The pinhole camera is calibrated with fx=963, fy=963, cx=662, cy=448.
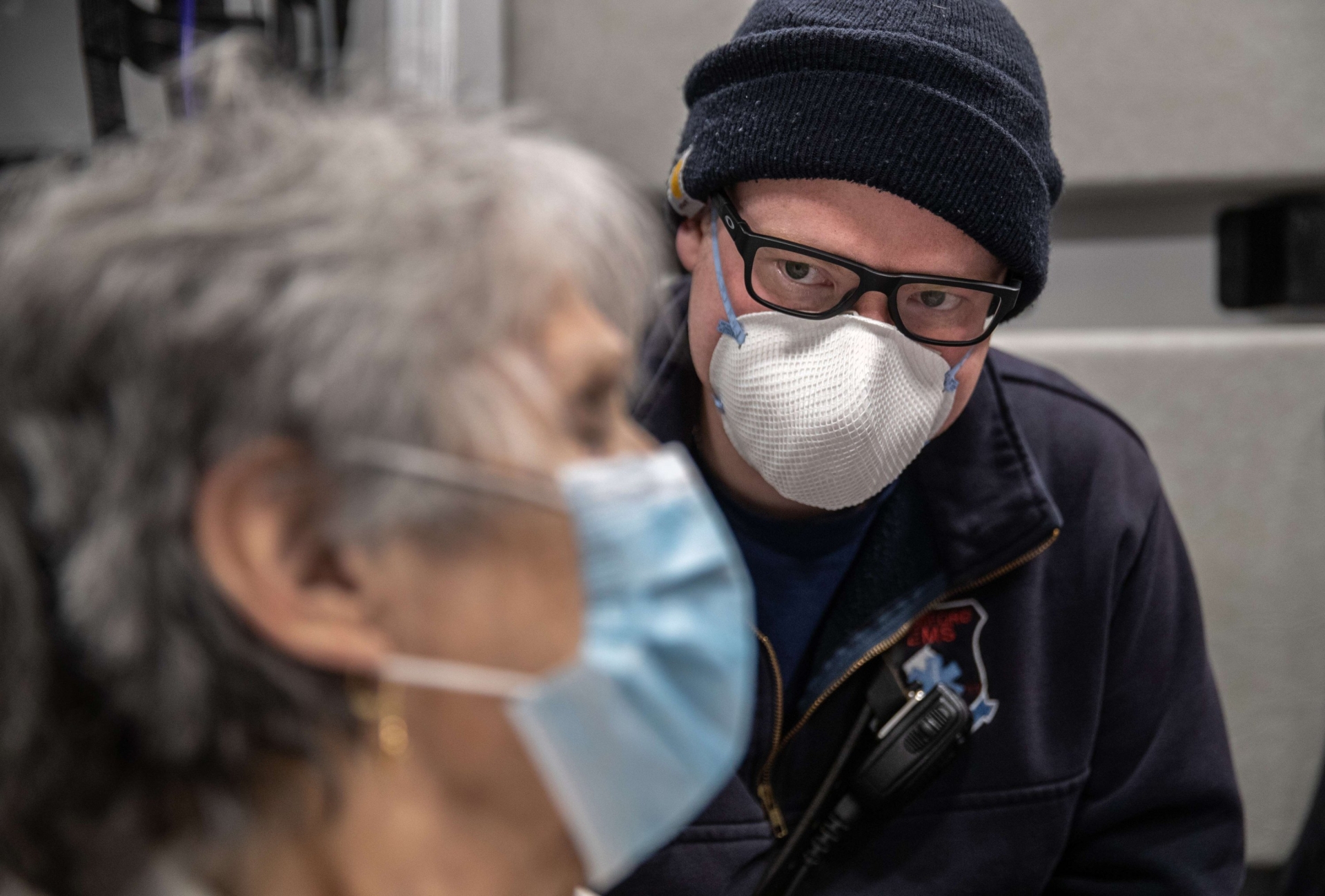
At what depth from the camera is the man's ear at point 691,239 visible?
0.88 m

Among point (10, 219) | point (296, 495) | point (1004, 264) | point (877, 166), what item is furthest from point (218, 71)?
point (1004, 264)

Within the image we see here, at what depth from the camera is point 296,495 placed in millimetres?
434

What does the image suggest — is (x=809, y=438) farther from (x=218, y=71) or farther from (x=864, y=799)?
(x=218, y=71)

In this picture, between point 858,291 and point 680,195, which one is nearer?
point 858,291

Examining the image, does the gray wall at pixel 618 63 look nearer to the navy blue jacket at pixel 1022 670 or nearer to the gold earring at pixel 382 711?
the navy blue jacket at pixel 1022 670

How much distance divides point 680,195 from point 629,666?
1.77 feet

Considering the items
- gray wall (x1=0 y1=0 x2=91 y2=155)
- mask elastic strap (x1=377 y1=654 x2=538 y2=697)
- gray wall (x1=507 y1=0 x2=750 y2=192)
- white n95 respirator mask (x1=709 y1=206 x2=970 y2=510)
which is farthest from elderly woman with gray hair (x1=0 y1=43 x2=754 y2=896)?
gray wall (x1=507 y1=0 x2=750 y2=192)

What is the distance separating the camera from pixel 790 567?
89 centimetres

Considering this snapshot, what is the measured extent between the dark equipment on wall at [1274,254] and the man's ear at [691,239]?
87 centimetres

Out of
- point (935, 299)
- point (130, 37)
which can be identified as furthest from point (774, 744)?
point (130, 37)

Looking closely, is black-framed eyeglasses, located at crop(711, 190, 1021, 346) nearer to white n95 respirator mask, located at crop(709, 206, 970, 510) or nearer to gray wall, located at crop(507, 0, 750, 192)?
white n95 respirator mask, located at crop(709, 206, 970, 510)

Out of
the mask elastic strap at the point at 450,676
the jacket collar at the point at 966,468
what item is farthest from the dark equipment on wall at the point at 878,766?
the mask elastic strap at the point at 450,676

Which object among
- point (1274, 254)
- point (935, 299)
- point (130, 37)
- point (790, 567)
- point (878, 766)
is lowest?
point (878, 766)

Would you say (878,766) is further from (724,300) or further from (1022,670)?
(724,300)
